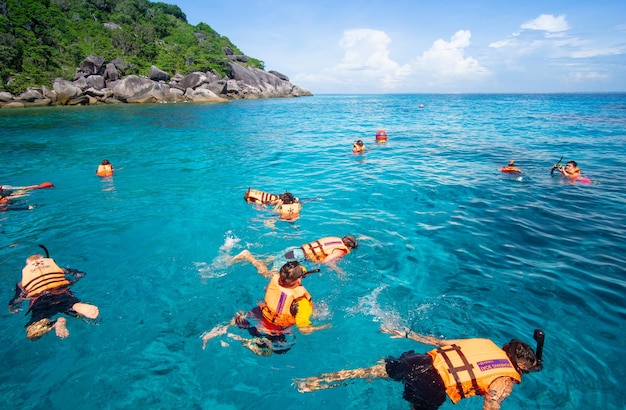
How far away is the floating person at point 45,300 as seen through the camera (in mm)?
5957

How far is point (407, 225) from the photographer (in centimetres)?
1100

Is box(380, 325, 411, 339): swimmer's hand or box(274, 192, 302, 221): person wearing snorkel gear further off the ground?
box(274, 192, 302, 221): person wearing snorkel gear

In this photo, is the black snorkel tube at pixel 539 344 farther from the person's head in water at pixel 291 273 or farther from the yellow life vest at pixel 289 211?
the yellow life vest at pixel 289 211

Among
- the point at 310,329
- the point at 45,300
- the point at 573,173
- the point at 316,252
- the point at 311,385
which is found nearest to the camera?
the point at 311,385

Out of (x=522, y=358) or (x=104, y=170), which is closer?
(x=522, y=358)

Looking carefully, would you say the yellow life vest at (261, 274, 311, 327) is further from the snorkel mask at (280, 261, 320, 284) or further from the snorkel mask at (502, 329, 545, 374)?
the snorkel mask at (502, 329, 545, 374)

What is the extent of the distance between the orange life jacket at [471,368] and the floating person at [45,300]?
20.6ft

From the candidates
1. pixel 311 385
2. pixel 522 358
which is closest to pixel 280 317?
pixel 311 385

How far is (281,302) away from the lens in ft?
18.4

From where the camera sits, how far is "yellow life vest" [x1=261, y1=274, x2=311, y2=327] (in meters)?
5.59

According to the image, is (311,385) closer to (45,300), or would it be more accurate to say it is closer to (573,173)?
(45,300)

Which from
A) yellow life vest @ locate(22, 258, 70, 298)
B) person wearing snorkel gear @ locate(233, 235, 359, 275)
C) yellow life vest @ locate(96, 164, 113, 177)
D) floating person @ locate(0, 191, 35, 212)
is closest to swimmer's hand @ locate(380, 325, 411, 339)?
person wearing snorkel gear @ locate(233, 235, 359, 275)

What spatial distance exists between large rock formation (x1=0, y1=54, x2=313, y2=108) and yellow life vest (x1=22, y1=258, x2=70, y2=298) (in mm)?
60163

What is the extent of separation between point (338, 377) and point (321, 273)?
3167 millimetres
